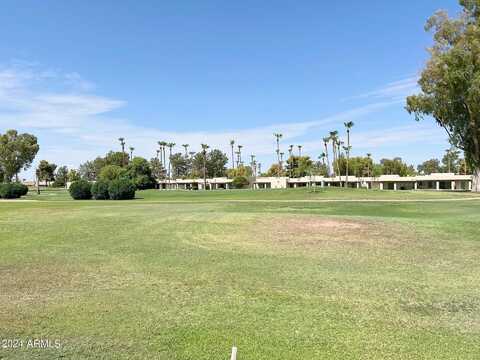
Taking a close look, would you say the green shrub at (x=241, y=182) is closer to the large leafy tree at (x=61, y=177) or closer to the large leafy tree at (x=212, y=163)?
the large leafy tree at (x=212, y=163)

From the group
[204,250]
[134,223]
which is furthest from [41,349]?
[134,223]

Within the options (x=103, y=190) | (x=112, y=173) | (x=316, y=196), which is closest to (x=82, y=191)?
(x=103, y=190)

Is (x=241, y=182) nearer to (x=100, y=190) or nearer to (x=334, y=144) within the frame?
(x=334, y=144)

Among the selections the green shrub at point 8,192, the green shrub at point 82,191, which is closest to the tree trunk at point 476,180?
the green shrub at point 82,191

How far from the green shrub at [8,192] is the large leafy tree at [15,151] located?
50140 millimetres

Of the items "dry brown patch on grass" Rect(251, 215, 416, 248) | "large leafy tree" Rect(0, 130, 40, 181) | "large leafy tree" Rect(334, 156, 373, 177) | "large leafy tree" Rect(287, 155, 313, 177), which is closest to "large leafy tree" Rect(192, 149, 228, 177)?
"large leafy tree" Rect(287, 155, 313, 177)

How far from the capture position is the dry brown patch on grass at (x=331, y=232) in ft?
40.3

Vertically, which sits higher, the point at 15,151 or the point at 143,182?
the point at 15,151

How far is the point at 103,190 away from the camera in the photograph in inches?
1539

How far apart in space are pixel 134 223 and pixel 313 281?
895 centimetres

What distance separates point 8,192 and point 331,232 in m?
39.1

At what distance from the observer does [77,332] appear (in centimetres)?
553

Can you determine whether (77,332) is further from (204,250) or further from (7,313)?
(204,250)

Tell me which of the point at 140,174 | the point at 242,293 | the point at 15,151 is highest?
the point at 15,151
